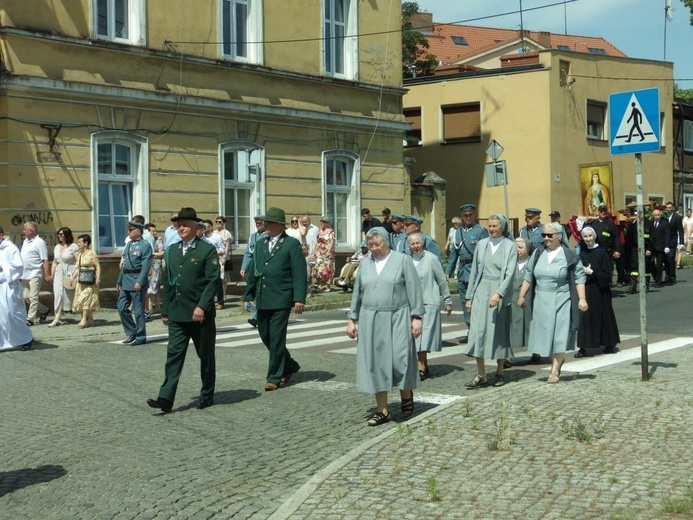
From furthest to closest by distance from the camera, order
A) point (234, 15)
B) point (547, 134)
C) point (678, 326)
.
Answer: point (547, 134), point (234, 15), point (678, 326)

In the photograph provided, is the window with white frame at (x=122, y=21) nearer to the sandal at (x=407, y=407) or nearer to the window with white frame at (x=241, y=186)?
the window with white frame at (x=241, y=186)

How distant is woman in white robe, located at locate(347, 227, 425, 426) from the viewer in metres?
9.50

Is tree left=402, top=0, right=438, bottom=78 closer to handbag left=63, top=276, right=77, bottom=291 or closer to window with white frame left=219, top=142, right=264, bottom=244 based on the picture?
window with white frame left=219, top=142, right=264, bottom=244

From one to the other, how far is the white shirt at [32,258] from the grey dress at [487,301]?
977cm

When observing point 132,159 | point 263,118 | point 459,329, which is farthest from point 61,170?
point 459,329

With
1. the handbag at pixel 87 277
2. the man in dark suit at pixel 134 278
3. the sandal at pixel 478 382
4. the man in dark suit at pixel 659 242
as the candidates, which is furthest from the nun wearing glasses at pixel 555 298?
the man in dark suit at pixel 659 242

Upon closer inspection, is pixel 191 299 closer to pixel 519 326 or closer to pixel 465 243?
pixel 519 326

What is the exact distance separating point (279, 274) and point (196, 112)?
13485mm

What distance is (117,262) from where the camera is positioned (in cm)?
2262

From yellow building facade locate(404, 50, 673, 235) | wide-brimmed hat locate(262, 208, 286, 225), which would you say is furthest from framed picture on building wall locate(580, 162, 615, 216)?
wide-brimmed hat locate(262, 208, 286, 225)

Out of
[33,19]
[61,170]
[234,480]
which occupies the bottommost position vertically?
[234,480]

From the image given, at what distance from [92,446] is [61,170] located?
45.6ft

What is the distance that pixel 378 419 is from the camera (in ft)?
31.2

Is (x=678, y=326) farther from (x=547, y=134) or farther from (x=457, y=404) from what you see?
(x=547, y=134)
